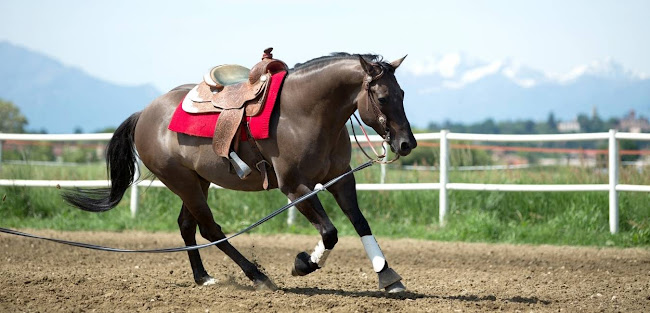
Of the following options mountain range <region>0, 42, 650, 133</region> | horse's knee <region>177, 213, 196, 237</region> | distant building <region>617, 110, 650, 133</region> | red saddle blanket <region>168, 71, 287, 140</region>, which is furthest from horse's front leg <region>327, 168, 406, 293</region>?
mountain range <region>0, 42, 650, 133</region>

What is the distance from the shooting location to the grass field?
935 centimetres

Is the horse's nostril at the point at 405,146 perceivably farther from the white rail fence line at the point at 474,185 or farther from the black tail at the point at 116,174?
the white rail fence line at the point at 474,185

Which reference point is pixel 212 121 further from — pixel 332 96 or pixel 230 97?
pixel 332 96

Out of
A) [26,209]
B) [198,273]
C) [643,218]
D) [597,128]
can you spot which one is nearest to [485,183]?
[643,218]

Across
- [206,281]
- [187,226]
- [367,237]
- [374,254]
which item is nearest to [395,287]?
[374,254]

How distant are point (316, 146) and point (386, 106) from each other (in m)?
0.61

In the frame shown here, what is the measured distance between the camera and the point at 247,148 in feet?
18.6

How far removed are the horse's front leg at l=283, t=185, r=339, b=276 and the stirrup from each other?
1.32 ft

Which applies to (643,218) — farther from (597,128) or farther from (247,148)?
(597,128)

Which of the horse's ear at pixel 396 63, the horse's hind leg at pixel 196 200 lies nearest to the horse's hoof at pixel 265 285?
the horse's hind leg at pixel 196 200

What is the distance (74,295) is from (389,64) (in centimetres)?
289

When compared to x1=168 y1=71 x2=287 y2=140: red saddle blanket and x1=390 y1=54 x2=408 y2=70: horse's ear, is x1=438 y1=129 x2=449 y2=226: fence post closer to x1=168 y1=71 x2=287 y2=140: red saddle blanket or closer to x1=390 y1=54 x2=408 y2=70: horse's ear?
x1=168 y1=71 x2=287 y2=140: red saddle blanket

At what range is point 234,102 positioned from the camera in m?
5.71

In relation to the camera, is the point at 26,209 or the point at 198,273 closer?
the point at 198,273
